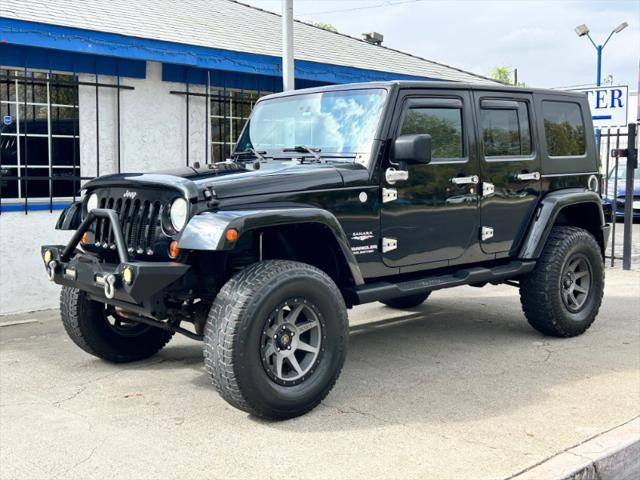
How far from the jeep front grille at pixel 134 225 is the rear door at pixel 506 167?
8.68 feet

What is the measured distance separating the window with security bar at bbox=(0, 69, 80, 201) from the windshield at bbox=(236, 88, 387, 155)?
107 inches

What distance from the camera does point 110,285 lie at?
432cm

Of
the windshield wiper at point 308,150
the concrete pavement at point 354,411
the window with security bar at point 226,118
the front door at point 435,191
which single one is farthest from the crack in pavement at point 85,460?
the window with security bar at point 226,118

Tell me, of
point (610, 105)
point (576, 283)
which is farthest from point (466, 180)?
point (610, 105)

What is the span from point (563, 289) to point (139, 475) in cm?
413

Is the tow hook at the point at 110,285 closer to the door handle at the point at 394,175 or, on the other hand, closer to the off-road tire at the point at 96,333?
the off-road tire at the point at 96,333

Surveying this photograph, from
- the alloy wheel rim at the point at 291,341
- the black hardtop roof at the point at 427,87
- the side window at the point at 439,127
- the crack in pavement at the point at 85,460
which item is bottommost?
the crack in pavement at the point at 85,460

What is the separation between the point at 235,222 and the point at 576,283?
3.77 meters

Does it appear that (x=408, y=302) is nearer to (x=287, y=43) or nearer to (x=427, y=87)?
(x=427, y=87)

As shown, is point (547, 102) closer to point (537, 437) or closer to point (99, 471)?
point (537, 437)

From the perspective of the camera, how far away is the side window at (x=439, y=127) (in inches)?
217

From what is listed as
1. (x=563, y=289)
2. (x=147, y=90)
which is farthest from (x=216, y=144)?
(x=563, y=289)

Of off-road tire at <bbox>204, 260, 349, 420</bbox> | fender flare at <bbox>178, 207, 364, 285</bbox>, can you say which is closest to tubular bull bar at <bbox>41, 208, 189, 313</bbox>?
fender flare at <bbox>178, 207, 364, 285</bbox>

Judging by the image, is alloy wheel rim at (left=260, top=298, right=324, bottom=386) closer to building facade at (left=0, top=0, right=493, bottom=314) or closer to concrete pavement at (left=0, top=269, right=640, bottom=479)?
concrete pavement at (left=0, top=269, right=640, bottom=479)
